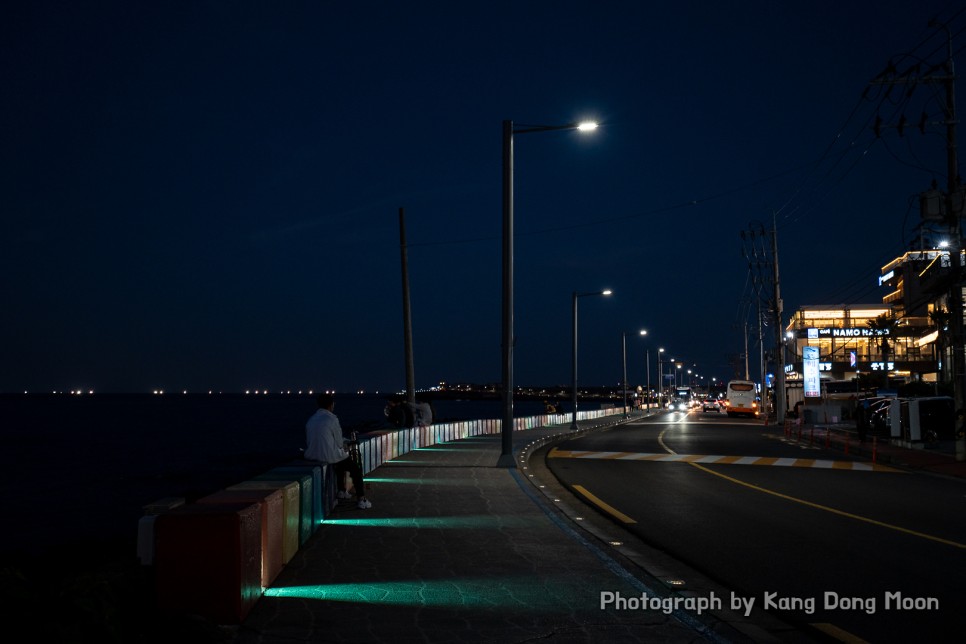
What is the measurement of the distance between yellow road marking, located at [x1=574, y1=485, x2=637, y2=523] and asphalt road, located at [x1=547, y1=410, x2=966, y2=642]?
19 mm

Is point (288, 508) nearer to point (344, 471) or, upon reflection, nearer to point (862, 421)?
point (344, 471)

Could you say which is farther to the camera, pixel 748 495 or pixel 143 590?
pixel 748 495

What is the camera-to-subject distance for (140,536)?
7809 millimetres

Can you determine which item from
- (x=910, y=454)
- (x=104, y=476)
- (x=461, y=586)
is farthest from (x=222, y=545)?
(x=104, y=476)

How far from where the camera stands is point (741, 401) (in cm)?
7925

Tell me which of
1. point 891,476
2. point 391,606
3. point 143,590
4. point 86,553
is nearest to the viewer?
point 143,590

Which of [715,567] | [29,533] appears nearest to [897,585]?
A: [715,567]

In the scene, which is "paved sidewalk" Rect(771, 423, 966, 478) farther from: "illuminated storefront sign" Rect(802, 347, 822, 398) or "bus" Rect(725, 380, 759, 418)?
"bus" Rect(725, 380, 759, 418)

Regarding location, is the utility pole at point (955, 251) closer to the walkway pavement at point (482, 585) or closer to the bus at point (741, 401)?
the walkway pavement at point (482, 585)

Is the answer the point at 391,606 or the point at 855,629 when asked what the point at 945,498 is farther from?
the point at 391,606

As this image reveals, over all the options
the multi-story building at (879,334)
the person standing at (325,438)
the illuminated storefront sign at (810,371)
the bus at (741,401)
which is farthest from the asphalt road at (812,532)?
the multi-story building at (879,334)

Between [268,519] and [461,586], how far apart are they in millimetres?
1774

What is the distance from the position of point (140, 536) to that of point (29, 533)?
23862 mm

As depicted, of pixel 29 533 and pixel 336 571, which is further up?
pixel 336 571
